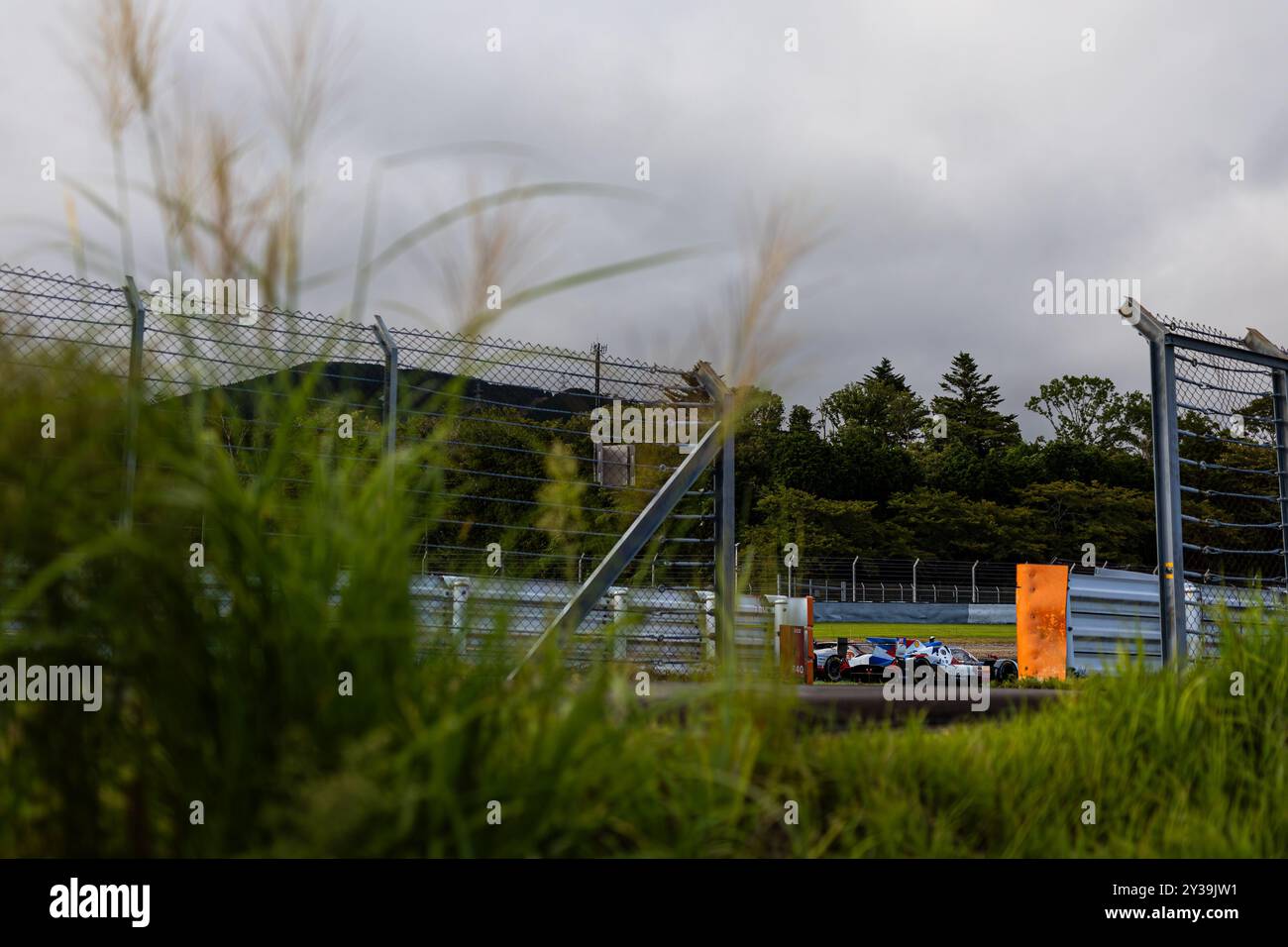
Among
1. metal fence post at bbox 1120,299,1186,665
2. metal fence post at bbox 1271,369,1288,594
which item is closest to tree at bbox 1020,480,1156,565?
metal fence post at bbox 1271,369,1288,594

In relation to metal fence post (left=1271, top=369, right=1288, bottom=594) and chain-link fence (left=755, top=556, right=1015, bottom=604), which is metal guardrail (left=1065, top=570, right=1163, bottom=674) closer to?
metal fence post (left=1271, top=369, right=1288, bottom=594)

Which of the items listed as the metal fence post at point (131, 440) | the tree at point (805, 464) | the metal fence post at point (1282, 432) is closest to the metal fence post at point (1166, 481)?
the metal fence post at point (1282, 432)

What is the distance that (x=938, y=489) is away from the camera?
153 ft

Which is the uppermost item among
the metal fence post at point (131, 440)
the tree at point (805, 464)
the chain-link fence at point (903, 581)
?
the tree at point (805, 464)

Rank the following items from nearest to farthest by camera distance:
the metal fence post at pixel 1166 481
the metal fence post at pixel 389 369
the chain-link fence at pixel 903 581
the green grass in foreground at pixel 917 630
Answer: the metal fence post at pixel 389 369 → the metal fence post at pixel 1166 481 → the green grass in foreground at pixel 917 630 → the chain-link fence at pixel 903 581

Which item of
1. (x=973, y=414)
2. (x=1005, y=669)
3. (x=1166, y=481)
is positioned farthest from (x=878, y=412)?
(x=1166, y=481)

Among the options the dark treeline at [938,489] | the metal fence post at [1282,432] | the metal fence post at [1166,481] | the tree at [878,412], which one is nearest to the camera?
the metal fence post at [1166,481]

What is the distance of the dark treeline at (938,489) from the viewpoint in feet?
142

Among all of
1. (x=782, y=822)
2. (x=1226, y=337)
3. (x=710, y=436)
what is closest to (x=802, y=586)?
(x=1226, y=337)

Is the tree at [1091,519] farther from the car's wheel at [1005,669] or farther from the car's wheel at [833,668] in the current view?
the car's wheel at [833,668]

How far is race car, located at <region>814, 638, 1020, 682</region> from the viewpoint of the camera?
50.3ft

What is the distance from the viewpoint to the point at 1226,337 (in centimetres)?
671

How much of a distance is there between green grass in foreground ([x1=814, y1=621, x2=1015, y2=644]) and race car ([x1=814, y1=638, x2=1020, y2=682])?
1211 cm
